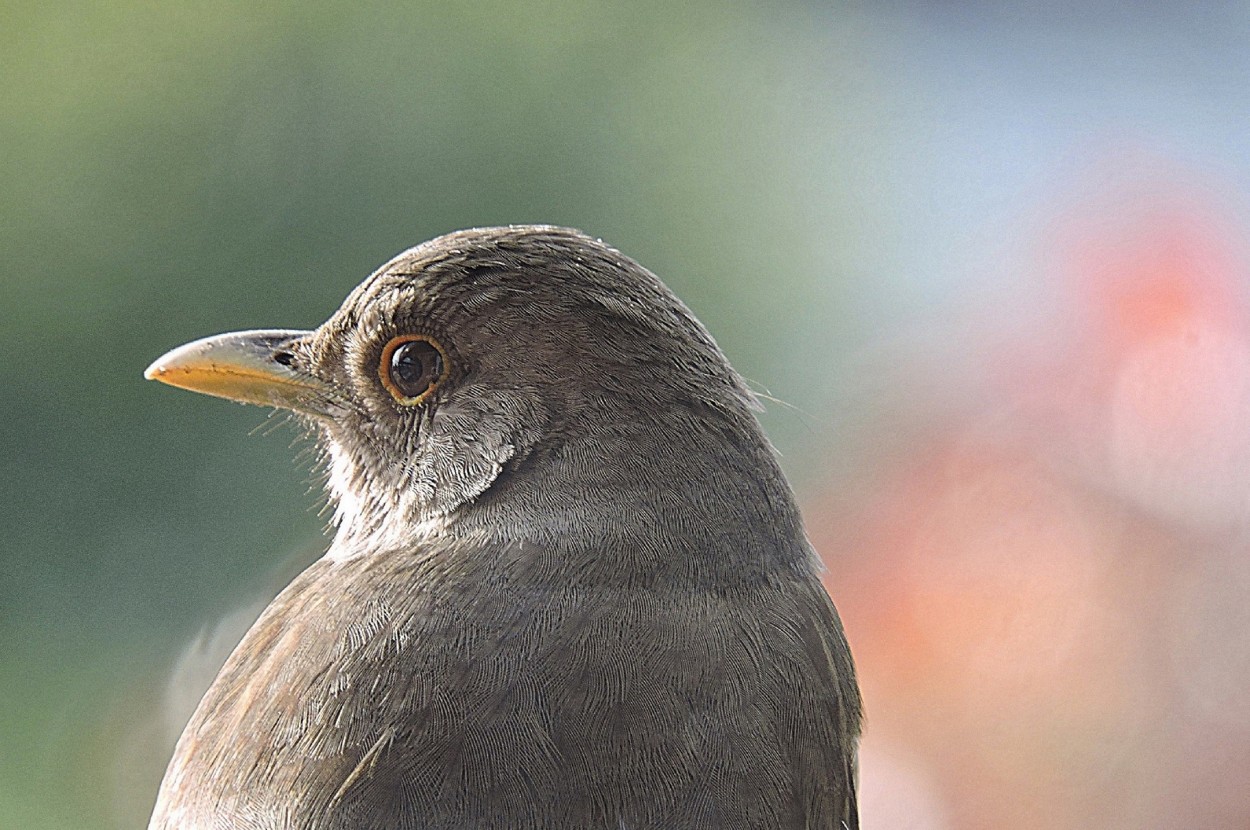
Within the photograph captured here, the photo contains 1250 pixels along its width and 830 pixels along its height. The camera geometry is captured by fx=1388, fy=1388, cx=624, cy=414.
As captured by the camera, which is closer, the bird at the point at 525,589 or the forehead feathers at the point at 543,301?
the bird at the point at 525,589

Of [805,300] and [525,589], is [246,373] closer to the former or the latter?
[525,589]

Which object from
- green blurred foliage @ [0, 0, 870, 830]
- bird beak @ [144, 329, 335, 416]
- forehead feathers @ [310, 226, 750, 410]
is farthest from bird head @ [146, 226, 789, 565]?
green blurred foliage @ [0, 0, 870, 830]

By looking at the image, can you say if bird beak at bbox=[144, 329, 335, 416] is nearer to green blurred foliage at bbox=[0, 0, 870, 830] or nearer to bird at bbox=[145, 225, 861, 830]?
bird at bbox=[145, 225, 861, 830]

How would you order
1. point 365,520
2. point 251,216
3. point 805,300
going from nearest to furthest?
point 365,520 → point 251,216 → point 805,300

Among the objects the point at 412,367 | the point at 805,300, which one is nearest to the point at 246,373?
the point at 412,367

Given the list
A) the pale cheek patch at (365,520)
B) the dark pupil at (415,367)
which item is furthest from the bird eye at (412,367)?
the pale cheek patch at (365,520)

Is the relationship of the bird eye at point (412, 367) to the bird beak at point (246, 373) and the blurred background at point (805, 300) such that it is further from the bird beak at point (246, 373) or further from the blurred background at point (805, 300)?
the blurred background at point (805, 300)

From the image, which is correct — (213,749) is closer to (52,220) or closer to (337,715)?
(337,715)

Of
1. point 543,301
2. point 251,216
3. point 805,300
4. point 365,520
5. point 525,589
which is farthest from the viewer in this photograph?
point 805,300
